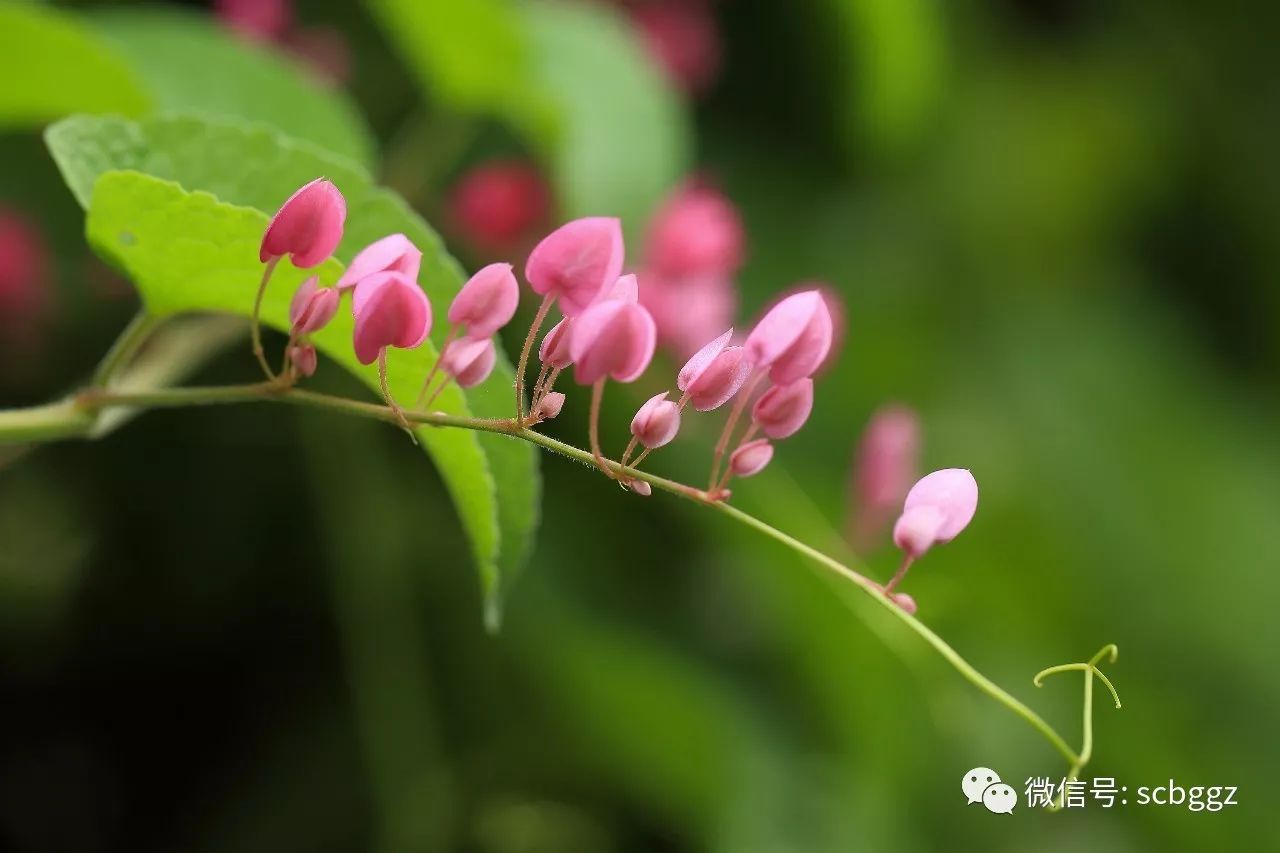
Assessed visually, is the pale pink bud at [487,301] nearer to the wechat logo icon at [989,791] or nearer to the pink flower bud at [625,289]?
the pink flower bud at [625,289]

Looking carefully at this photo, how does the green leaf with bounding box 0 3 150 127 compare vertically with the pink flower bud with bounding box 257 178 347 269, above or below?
above

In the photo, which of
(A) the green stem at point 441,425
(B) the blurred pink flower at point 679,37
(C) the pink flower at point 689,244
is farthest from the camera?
(B) the blurred pink flower at point 679,37

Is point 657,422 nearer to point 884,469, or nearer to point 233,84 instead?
point 884,469

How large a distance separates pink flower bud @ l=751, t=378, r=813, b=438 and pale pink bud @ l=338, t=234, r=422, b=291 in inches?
4.1

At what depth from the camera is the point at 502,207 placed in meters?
0.83

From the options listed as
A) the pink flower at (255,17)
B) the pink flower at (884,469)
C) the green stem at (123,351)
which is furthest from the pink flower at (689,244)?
the green stem at (123,351)

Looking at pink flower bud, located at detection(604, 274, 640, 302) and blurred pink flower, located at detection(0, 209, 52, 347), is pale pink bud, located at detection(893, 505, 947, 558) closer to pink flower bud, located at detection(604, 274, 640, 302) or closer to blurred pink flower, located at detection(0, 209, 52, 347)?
pink flower bud, located at detection(604, 274, 640, 302)

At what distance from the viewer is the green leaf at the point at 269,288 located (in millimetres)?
392

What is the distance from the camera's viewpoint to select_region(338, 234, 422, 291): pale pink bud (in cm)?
36

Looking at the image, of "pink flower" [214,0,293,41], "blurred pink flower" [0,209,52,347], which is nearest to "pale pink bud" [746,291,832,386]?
"pink flower" [214,0,293,41]

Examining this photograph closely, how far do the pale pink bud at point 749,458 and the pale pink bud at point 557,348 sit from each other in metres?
0.05

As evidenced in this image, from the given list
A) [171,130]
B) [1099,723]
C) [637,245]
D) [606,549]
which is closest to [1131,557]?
[1099,723]

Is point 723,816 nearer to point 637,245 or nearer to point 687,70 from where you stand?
point 637,245

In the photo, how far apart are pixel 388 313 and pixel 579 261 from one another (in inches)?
2.1
